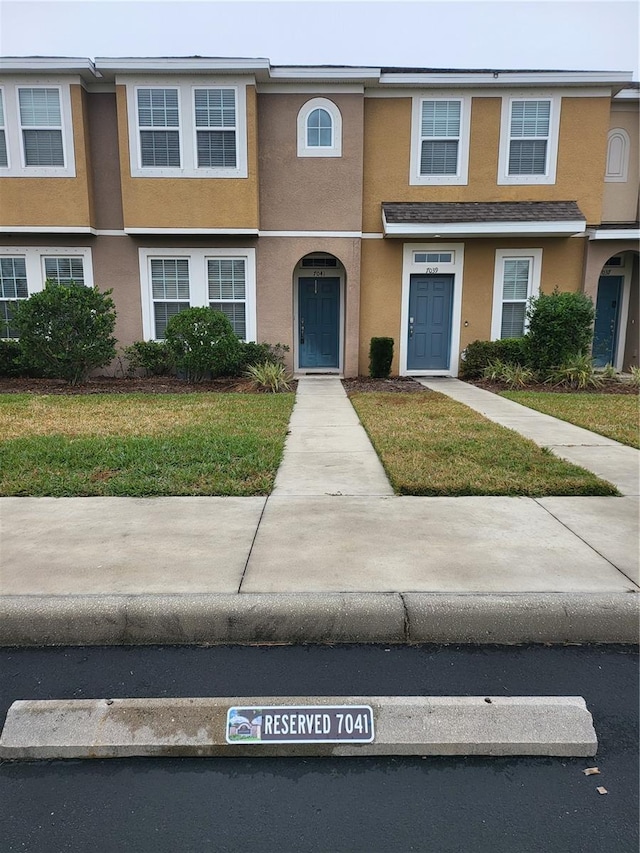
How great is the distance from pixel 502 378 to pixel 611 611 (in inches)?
435

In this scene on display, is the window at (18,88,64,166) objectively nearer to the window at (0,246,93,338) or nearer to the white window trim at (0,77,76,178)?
the white window trim at (0,77,76,178)

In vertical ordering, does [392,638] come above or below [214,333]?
below

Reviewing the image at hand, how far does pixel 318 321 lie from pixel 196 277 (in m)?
3.51

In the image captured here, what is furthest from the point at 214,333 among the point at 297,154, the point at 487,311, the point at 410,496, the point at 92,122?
the point at 410,496

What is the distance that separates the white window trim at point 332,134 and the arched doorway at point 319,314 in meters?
2.66

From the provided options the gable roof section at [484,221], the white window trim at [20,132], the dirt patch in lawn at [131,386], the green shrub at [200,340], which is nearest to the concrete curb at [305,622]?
the dirt patch in lawn at [131,386]

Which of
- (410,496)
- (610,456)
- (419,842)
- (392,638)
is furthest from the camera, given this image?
(610,456)

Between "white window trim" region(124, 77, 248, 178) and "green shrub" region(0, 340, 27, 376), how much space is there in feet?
15.8

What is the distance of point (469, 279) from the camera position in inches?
584

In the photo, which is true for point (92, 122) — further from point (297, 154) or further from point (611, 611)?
point (611, 611)

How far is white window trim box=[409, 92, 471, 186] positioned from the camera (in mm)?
13922

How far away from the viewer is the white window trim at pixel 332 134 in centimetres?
1367

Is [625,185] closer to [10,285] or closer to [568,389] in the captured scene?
[568,389]

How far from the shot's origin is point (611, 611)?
3.42m
